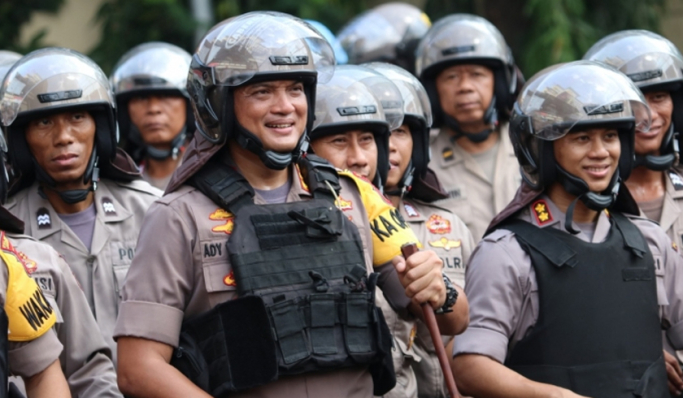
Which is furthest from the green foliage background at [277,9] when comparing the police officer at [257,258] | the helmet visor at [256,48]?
the police officer at [257,258]

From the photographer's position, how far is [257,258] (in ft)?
15.7

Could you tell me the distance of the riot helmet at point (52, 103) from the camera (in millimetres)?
6785

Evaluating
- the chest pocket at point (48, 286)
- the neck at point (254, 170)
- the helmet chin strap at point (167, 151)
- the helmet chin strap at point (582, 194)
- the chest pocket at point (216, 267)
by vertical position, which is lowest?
the helmet chin strap at point (167, 151)

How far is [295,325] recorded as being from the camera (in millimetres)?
4758

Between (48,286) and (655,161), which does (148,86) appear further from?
(48,286)

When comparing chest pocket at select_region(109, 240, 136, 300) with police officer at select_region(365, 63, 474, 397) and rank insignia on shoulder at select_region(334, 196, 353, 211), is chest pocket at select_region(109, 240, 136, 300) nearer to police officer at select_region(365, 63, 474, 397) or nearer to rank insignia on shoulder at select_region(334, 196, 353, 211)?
police officer at select_region(365, 63, 474, 397)

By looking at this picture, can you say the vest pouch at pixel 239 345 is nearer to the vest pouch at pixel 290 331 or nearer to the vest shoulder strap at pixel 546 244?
the vest pouch at pixel 290 331

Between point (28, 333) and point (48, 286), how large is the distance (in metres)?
0.69

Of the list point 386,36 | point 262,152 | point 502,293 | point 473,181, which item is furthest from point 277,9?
point 262,152

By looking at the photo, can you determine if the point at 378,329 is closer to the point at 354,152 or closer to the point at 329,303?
the point at 329,303

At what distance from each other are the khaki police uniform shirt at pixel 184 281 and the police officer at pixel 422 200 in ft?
6.34

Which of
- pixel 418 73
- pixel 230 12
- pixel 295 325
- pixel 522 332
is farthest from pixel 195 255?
pixel 230 12

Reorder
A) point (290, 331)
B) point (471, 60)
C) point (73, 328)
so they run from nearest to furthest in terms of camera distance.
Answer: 1. point (290, 331)
2. point (73, 328)
3. point (471, 60)

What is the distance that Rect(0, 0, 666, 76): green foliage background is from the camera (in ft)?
41.5
